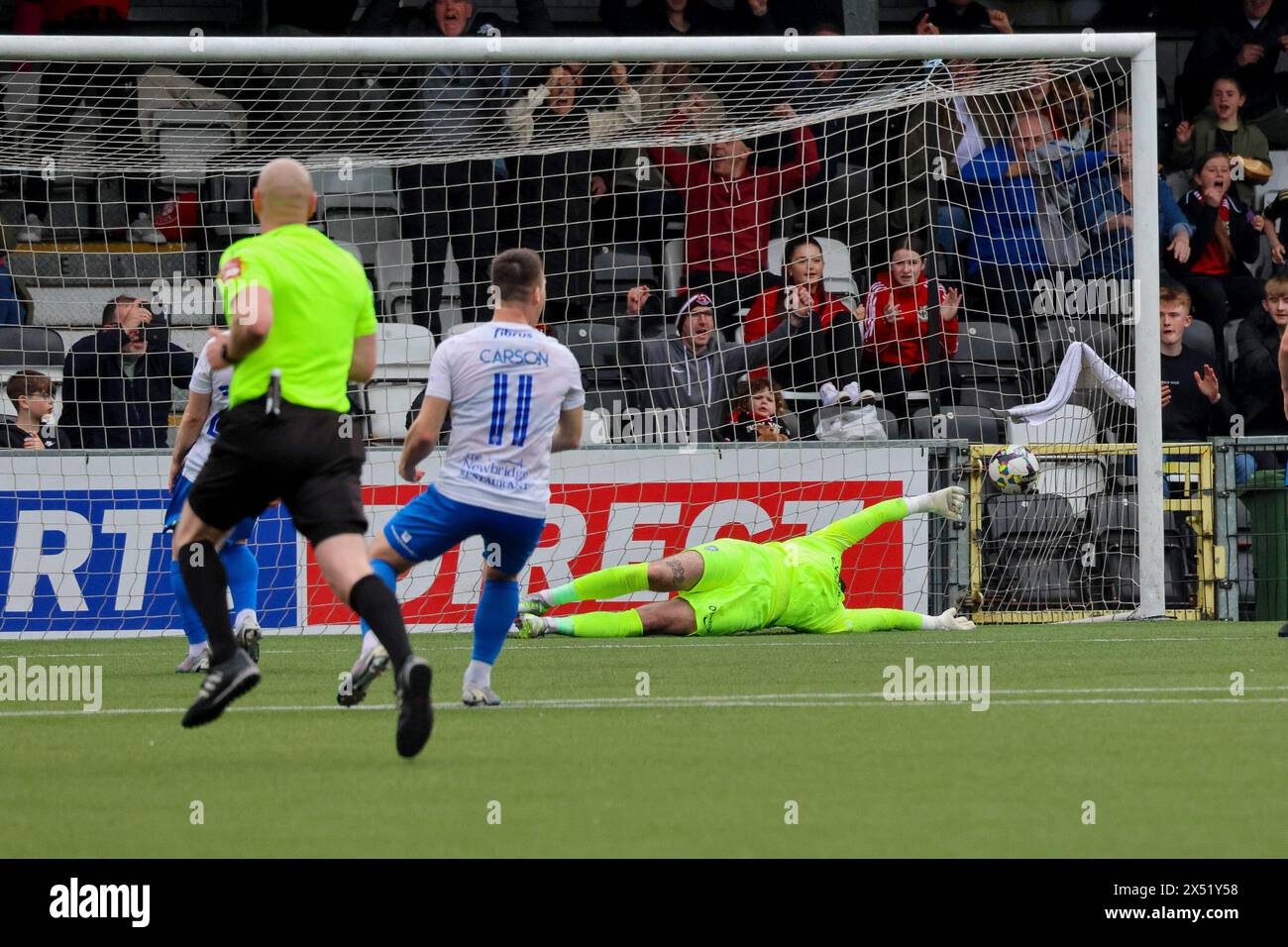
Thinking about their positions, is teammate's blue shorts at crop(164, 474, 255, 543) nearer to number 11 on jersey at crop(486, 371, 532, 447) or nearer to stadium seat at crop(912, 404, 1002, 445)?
number 11 on jersey at crop(486, 371, 532, 447)

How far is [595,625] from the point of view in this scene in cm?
1072

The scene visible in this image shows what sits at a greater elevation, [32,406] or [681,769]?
[32,406]

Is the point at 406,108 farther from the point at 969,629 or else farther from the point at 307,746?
the point at 307,746

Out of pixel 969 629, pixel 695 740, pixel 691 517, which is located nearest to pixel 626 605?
pixel 691 517

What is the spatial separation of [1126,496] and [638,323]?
3.84 meters

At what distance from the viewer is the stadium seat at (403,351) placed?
43.6 feet

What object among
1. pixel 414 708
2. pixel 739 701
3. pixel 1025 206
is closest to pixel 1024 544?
pixel 1025 206

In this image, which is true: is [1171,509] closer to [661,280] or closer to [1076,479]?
[1076,479]

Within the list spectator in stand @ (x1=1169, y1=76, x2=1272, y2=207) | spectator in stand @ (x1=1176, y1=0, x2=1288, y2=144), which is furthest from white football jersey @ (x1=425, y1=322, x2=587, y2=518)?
spectator in stand @ (x1=1176, y1=0, x2=1288, y2=144)

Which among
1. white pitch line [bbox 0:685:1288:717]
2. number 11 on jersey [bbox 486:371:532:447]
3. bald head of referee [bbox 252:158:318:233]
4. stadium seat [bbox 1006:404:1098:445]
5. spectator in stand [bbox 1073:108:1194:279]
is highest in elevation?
spectator in stand [bbox 1073:108:1194:279]

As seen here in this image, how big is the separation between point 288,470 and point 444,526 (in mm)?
1156

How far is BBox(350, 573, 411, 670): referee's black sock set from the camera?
5.38 metres

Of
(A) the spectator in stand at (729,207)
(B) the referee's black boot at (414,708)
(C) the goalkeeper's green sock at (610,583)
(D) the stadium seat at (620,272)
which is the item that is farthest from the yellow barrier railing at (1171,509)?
(B) the referee's black boot at (414,708)

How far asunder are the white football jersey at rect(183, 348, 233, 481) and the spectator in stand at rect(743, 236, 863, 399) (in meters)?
5.29
